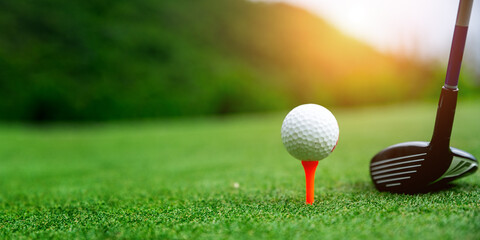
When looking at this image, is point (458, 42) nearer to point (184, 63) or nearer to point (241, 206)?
point (241, 206)

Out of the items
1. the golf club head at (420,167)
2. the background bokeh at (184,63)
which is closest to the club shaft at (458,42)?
the golf club head at (420,167)

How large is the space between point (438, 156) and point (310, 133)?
0.68 metres

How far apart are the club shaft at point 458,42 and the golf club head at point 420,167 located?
14.7 inches

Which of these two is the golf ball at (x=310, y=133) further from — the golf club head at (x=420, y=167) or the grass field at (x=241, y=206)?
the golf club head at (x=420, y=167)

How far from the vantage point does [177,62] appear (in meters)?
24.1

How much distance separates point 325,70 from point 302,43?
3590 mm

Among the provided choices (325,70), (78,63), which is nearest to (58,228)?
(78,63)

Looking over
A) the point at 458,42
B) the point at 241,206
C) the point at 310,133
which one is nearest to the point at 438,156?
the point at 458,42

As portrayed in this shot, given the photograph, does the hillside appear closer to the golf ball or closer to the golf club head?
the golf ball

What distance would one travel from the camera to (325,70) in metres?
29.0

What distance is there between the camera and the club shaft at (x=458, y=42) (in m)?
1.63

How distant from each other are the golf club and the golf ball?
438mm

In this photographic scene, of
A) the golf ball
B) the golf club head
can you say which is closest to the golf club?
the golf club head

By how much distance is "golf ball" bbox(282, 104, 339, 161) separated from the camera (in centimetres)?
179
